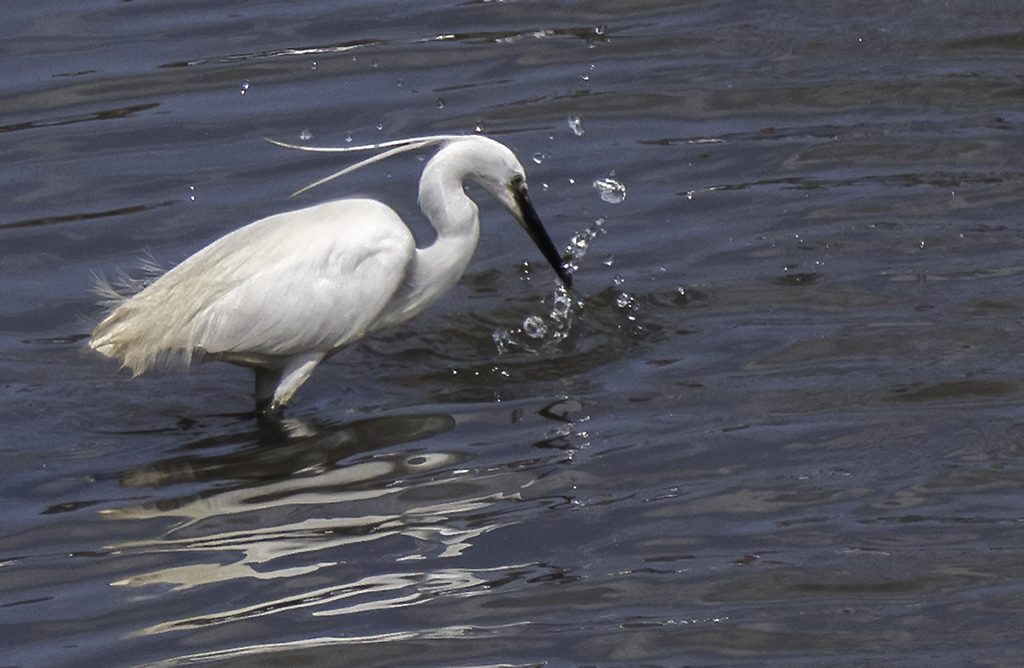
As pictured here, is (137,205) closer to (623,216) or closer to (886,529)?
(623,216)

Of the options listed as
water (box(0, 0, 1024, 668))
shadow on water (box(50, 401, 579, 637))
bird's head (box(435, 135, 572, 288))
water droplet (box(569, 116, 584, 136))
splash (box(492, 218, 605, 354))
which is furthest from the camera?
water droplet (box(569, 116, 584, 136))

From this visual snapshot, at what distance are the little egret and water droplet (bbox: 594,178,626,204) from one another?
1508 millimetres

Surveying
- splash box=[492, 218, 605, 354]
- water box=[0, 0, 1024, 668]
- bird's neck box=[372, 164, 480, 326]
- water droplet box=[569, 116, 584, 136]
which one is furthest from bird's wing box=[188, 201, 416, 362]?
water droplet box=[569, 116, 584, 136]

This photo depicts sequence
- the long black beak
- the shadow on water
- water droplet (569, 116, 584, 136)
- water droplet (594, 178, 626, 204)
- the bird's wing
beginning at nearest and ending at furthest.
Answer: the shadow on water < the bird's wing < the long black beak < water droplet (594, 178, 626, 204) < water droplet (569, 116, 584, 136)

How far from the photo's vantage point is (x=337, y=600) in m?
4.75

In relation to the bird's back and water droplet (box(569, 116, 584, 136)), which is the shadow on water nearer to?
the bird's back

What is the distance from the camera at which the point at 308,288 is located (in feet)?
20.3

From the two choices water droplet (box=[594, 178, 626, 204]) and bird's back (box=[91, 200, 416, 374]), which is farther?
water droplet (box=[594, 178, 626, 204])

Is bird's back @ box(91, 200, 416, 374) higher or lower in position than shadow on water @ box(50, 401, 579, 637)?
higher

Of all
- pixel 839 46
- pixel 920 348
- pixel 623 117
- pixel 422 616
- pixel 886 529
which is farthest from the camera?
pixel 839 46

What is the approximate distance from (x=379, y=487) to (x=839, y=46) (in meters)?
5.24

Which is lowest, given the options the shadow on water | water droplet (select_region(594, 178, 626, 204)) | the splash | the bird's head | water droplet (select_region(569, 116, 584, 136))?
the shadow on water

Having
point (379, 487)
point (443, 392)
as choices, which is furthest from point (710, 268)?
point (379, 487)

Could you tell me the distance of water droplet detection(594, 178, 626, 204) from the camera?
7949 millimetres
